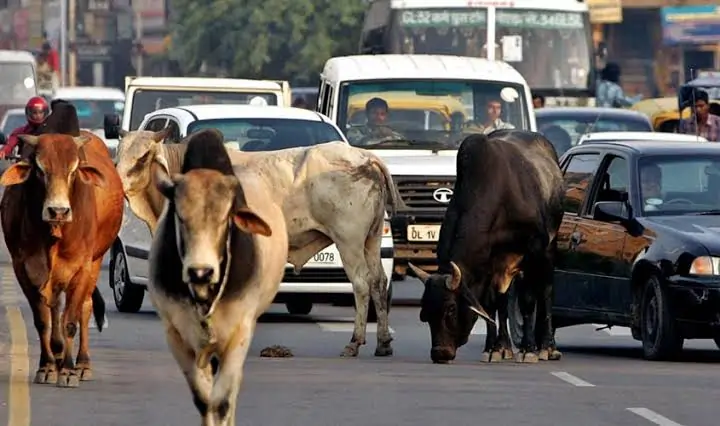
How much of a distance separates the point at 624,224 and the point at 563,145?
14.6 m

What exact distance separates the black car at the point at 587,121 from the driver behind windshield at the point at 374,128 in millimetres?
8432

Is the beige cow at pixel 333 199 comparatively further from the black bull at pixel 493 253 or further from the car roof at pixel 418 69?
the car roof at pixel 418 69

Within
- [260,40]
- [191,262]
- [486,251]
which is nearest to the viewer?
[191,262]

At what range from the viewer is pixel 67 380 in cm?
1570

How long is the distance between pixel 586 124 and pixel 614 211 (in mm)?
15660

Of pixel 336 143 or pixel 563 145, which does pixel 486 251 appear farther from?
pixel 563 145

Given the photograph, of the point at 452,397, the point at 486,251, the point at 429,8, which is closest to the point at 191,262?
the point at 452,397

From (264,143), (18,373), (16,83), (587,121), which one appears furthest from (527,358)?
(16,83)

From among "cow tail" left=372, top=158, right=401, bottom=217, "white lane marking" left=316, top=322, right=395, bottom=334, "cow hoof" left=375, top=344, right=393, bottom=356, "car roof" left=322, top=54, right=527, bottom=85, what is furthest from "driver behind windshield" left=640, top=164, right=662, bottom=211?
"car roof" left=322, top=54, right=527, bottom=85

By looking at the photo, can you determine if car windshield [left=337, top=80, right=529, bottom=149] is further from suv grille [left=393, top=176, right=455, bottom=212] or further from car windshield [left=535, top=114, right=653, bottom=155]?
car windshield [left=535, top=114, right=653, bottom=155]

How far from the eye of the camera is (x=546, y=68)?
40.3 m

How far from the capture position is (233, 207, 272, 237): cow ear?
1201 cm

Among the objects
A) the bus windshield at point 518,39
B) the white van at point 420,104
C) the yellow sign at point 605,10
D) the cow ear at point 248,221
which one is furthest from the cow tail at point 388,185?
the yellow sign at point 605,10

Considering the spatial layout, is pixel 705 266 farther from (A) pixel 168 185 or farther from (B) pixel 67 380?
(A) pixel 168 185
